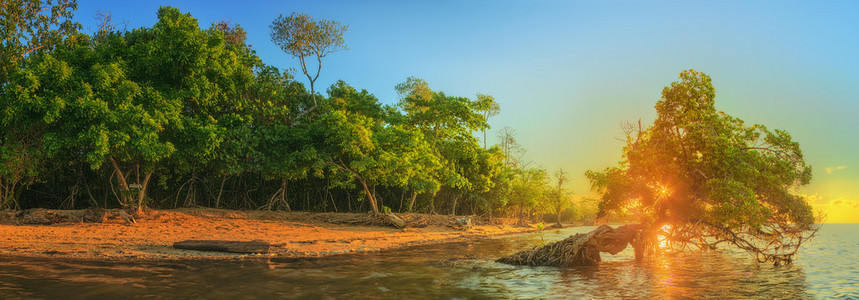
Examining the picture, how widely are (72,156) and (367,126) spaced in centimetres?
1891

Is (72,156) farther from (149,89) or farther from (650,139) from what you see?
(650,139)

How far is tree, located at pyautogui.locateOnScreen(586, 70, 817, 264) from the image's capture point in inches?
630

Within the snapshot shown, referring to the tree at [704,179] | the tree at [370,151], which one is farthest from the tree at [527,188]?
the tree at [704,179]

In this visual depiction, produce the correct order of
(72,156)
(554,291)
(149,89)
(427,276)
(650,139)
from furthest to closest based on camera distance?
1. (72,156)
2. (149,89)
3. (650,139)
4. (427,276)
5. (554,291)

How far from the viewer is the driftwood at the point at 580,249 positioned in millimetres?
17719

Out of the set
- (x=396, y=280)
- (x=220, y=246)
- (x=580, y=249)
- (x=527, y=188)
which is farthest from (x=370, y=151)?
(x=527, y=188)

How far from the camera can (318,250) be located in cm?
2070

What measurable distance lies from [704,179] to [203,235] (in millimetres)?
21905

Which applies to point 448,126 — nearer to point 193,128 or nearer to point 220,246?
point 193,128

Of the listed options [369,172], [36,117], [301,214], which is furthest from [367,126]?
[36,117]

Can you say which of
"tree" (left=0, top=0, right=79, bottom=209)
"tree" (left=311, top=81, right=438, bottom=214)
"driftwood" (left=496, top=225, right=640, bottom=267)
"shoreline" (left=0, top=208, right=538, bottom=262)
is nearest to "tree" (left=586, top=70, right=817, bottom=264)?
"driftwood" (left=496, top=225, right=640, bottom=267)

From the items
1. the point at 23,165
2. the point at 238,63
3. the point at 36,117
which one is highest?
the point at 238,63

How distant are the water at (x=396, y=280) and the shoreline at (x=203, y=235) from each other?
71.3 inches

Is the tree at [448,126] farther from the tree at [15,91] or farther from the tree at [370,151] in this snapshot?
the tree at [15,91]
